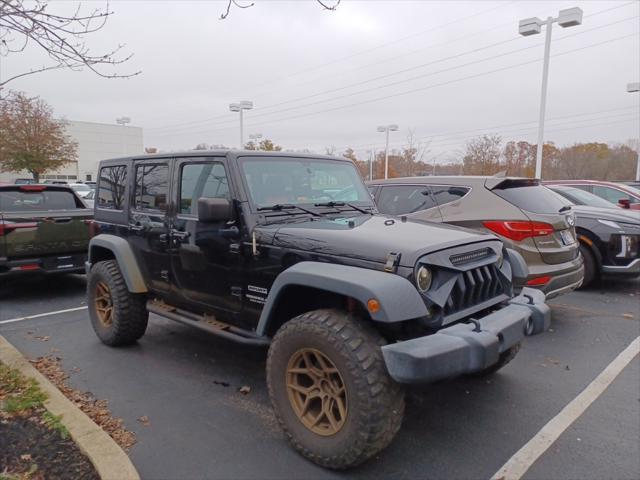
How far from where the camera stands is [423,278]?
9.23 ft

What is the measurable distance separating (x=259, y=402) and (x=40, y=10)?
10.2 ft

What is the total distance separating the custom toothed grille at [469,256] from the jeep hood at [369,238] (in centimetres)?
8

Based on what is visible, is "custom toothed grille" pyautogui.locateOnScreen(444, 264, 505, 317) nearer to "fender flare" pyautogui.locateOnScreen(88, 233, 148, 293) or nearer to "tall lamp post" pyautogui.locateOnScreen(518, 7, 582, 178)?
"fender flare" pyautogui.locateOnScreen(88, 233, 148, 293)

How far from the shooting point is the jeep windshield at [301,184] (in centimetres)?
369

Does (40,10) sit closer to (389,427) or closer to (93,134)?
(389,427)

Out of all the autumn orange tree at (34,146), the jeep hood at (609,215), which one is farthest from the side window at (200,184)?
the autumn orange tree at (34,146)

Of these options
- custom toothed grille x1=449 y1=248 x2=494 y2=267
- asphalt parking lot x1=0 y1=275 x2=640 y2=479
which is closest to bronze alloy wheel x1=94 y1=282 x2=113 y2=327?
asphalt parking lot x1=0 y1=275 x2=640 y2=479

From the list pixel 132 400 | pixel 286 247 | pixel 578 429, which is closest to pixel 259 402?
pixel 132 400

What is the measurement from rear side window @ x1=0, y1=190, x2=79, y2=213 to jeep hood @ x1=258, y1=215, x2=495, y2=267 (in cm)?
550

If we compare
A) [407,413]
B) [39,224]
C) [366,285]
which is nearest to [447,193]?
[407,413]

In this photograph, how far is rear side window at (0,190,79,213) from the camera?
274 inches

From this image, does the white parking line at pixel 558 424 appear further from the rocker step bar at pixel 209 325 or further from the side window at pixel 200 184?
the side window at pixel 200 184

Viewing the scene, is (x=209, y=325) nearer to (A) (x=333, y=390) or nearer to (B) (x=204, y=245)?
(B) (x=204, y=245)

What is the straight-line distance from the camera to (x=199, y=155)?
13.0 ft
